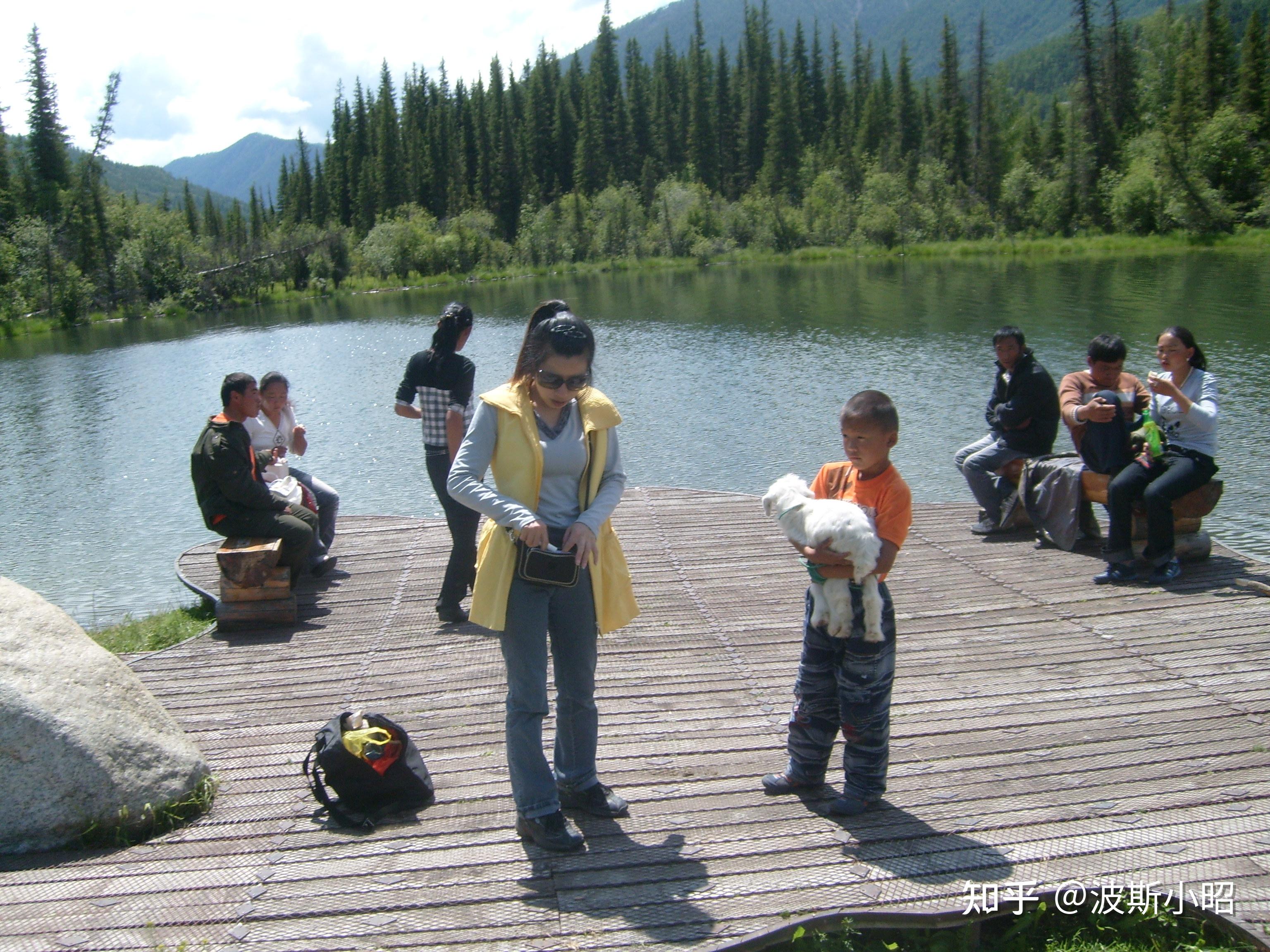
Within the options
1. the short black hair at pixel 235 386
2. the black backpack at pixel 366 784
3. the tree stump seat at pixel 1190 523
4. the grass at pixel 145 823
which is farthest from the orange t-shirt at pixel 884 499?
the short black hair at pixel 235 386

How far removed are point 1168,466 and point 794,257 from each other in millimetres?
58418

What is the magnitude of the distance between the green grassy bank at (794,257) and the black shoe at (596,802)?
148 ft

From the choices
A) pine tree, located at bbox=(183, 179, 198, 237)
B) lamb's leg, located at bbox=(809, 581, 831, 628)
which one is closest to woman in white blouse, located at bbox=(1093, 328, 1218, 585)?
lamb's leg, located at bbox=(809, 581, 831, 628)

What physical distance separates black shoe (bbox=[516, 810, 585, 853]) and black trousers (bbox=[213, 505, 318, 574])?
398cm

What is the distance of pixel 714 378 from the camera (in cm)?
2152

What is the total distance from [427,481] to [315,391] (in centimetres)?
1081

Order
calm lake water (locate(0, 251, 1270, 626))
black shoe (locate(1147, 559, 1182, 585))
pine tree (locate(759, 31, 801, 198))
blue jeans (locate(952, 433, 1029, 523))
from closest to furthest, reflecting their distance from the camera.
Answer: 1. black shoe (locate(1147, 559, 1182, 585))
2. blue jeans (locate(952, 433, 1029, 523))
3. calm lake water (locate(0, 251, 1270, 626))
4. pine tree (locate(759, 31, 801, 198))

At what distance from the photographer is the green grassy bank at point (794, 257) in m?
45.4

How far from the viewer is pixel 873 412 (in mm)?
3436

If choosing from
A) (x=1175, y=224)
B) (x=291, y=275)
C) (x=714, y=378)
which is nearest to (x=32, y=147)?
(x=291, y=275)

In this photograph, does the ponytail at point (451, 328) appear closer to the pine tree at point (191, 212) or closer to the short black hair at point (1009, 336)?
the short black hair at point (1009, 336)

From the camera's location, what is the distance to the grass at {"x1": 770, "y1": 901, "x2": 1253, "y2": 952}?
3.02m

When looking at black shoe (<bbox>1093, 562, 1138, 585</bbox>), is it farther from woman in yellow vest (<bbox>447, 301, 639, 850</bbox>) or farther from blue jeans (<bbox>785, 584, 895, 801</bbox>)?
woman in yellow vest (<bbox>447, 301, 639, 850</bbox>)

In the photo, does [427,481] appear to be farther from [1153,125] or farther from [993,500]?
[1153,125]
